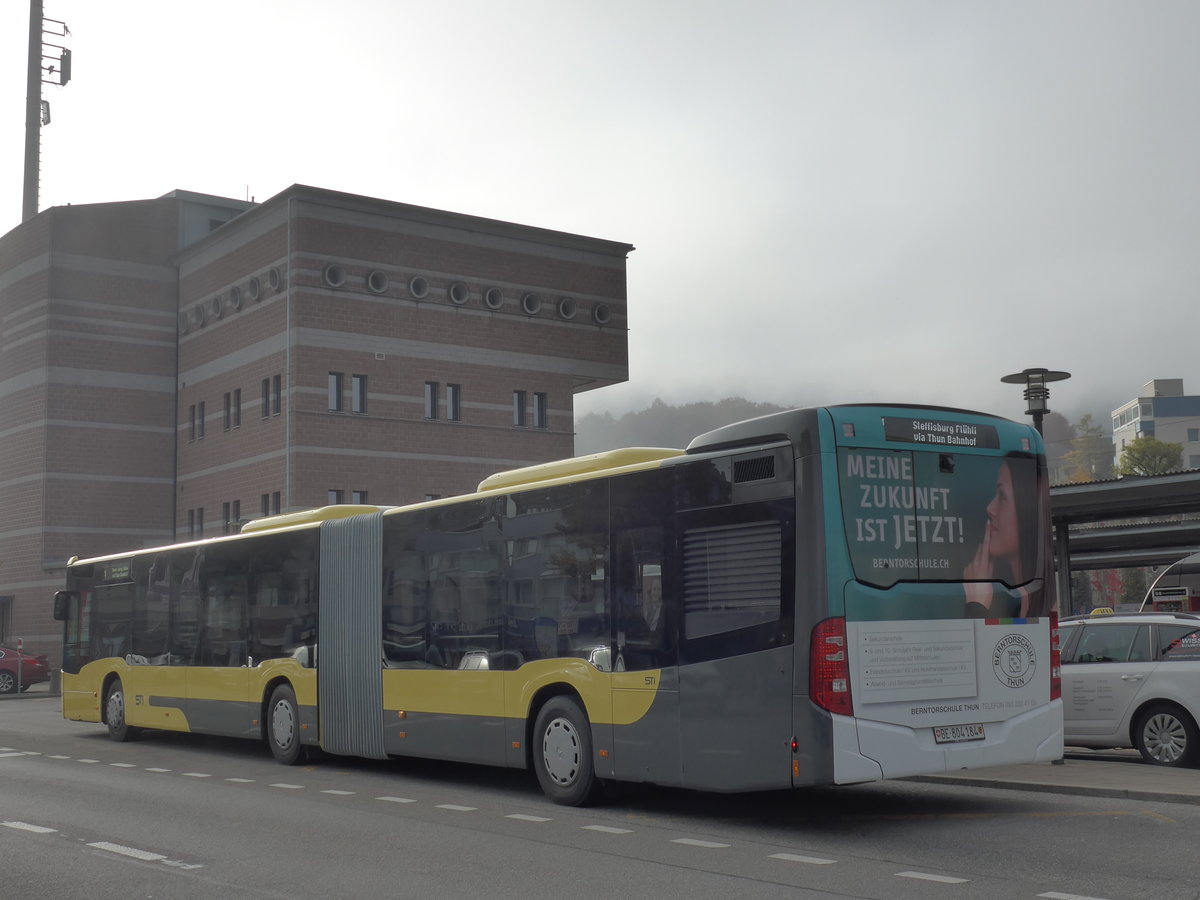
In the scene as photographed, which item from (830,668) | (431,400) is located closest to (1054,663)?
(830,668)

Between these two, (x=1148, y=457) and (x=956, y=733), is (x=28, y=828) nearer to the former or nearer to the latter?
(x=956, y=733)

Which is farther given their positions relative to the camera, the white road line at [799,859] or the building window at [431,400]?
the building window at [431,400]

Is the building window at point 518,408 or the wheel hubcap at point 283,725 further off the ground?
the building window at point 518,408

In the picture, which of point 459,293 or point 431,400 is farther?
point 459,293

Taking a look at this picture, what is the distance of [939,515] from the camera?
10391mm

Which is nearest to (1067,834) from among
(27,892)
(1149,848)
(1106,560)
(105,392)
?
(1149,848)

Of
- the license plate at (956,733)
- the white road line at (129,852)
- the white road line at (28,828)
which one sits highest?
the license plate at (956,733)

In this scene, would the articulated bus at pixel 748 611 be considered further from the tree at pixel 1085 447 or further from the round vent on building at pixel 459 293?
the tree at pixel 1085 447

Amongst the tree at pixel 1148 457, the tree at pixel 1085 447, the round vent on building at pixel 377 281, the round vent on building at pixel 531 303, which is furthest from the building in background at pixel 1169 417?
the round vent on building at pixel 377 281

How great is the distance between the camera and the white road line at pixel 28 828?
10672 mm

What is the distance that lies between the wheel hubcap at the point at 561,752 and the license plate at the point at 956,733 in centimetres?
319

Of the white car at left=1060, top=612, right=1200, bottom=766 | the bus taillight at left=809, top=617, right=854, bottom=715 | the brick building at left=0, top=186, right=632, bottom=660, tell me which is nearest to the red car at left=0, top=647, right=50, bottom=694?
the brick building at left=0, top=186, right=632, bottom=660

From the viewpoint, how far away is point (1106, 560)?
4044 centimetres

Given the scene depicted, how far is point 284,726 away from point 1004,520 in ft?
31.5
